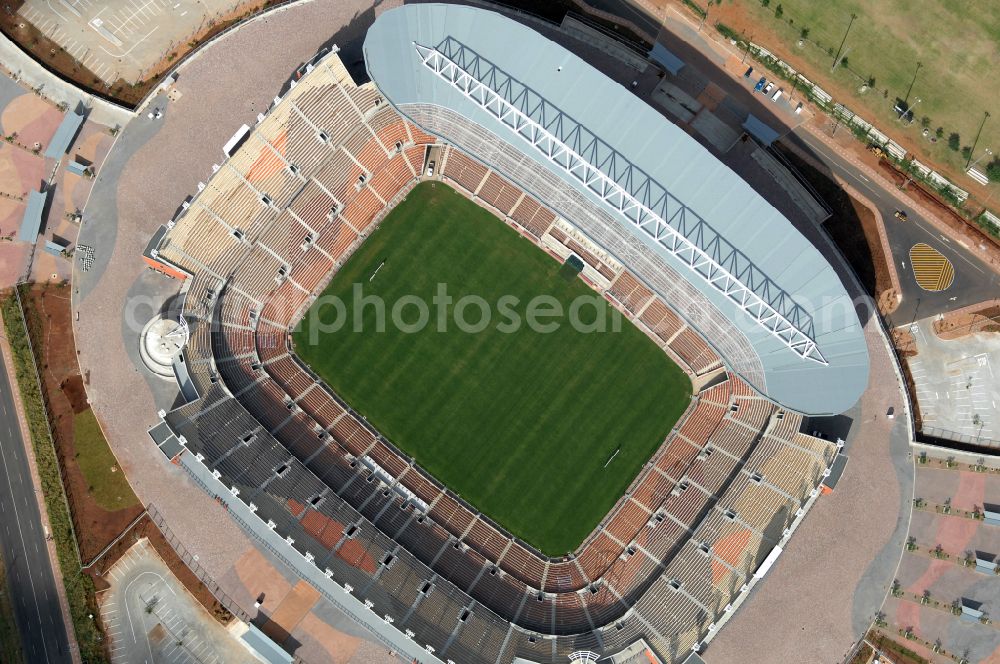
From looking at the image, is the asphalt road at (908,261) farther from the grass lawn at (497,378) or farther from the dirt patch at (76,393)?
the dirt patch at (76,393)

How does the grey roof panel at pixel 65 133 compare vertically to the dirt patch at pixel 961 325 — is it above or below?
below

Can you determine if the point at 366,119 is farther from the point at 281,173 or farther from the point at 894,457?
the point at 894,457

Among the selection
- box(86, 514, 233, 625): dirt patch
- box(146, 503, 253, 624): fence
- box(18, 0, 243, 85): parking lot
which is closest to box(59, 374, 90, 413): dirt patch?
box(146, 503, 253, 624): fence

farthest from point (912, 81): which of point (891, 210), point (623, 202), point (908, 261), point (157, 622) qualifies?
point (157, 622)

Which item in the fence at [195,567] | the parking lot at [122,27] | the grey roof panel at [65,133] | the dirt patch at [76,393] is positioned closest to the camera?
the fence at [195,567]

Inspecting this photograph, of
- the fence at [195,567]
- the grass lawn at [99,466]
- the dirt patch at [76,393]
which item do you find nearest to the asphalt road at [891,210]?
the dirt patch at [76,393]

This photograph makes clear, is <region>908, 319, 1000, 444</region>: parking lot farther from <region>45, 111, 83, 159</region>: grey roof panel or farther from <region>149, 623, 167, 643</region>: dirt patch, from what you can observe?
<region>45, 111, 83, 159</region>: grey roof panel

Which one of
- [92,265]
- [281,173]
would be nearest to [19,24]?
[92,265]
